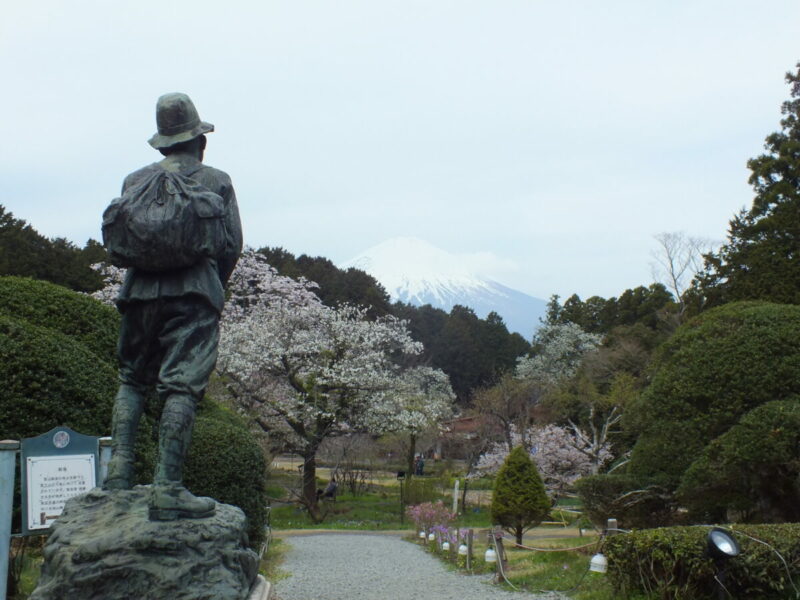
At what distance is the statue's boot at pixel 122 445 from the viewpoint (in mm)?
4258

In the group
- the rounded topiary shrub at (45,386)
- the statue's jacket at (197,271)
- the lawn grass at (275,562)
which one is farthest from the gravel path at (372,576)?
the statue's jacket at (197,271)

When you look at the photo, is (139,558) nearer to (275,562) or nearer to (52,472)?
(52,472)

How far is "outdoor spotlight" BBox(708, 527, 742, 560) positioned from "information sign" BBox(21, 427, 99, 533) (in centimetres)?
529

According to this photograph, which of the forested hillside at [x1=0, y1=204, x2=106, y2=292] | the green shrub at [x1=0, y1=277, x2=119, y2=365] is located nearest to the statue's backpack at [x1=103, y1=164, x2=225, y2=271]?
the green shrub at [x1=0, y1=277, x2=119, y2=365]

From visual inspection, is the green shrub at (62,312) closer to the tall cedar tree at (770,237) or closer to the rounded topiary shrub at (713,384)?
the rounded topiary shrub at (713,384)

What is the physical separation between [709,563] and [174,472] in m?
5.57

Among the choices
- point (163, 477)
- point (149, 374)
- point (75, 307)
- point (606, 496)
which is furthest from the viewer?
point (606, 496)

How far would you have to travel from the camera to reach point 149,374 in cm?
453

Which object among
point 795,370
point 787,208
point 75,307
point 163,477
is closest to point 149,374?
point 163,477

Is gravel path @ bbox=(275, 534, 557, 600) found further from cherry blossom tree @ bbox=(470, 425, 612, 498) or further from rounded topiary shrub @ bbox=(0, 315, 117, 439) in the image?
cherry blossom tree @ bbox=(470, 425, 612, 498)

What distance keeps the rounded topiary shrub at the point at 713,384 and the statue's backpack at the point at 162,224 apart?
27.1ft

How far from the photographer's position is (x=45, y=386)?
612 centimetres

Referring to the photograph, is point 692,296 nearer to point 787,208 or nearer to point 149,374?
point 787,208

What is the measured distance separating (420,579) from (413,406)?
12.9 m
